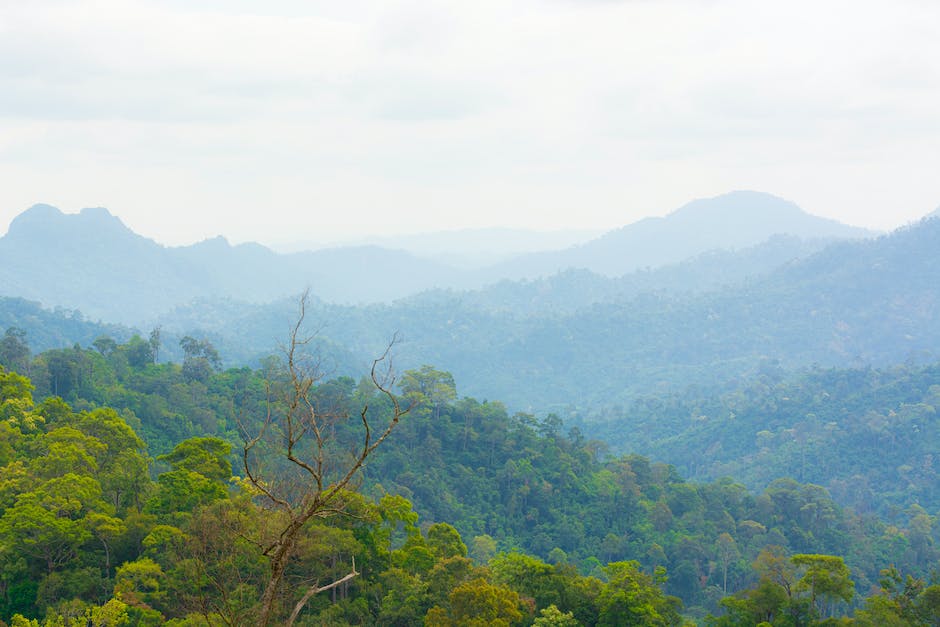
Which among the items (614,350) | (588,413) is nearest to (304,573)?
(588,413)

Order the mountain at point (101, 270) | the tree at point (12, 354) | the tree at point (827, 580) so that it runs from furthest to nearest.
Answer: the mountain at point (101, 270) → the tree at point (12, 354) → the tree at point (827, 580)

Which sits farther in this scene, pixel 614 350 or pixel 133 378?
pixel 614 350

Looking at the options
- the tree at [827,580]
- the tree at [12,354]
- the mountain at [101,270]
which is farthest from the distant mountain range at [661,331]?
the tree at [827,580]

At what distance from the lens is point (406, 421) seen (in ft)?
107

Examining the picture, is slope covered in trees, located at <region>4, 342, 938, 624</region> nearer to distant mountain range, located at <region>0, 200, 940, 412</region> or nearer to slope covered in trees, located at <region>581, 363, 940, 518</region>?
slope covered in trees, located at <region>581, 363, 940, 518</region>

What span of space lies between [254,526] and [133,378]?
21.8 m

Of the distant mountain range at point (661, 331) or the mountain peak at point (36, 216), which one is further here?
the mountain peak at point (36, 216)

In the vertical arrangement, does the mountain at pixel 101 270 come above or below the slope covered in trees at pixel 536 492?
above

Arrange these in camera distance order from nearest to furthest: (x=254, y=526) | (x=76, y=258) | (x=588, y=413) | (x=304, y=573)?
(x=254, y=526)
(x=304, y=573)
(x=588, y=413)
(x=76, y=258)

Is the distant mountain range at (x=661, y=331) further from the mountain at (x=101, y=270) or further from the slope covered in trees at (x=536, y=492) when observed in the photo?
the mountain at (x=101, y=270)

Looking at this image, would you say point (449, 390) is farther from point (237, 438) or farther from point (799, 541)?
point (799, 541)

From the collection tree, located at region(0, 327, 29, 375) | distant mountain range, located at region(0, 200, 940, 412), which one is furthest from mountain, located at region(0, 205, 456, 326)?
tree, located at region(0, 327, 29, 375)

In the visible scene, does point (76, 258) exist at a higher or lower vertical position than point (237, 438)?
higher

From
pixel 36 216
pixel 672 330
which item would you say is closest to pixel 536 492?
pixel 672 330
